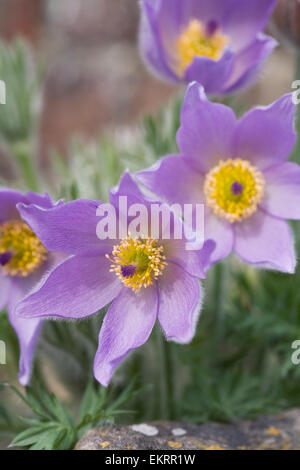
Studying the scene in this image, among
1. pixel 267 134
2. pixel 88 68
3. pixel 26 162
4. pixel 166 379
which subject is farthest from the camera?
pixel 88 68

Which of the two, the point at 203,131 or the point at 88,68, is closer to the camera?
the point at 203,131

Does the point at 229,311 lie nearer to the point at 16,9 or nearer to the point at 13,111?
the point at 13,111

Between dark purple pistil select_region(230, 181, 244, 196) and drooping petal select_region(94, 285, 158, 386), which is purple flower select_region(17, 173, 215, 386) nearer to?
drooping petal select_region(94, 285, 158, 386)

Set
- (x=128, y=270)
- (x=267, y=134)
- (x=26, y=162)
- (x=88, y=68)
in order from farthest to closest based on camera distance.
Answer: (x=88, y=68), (x=26, y=162), (x=267, y=134), (x=128, y=270)

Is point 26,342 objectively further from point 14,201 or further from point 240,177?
point 240,177

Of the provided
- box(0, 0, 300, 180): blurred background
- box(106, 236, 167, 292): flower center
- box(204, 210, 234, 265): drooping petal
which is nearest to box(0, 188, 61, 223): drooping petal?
box(106, 236, 167, 292): flower center

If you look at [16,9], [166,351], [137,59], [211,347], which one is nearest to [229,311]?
[211,347]

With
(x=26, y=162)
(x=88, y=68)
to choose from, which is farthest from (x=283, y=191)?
(x=88, y=68)
